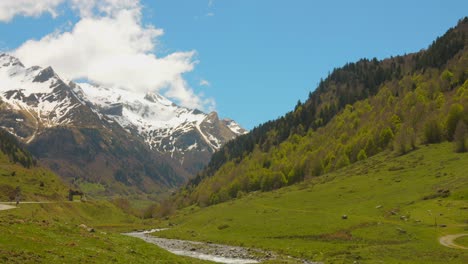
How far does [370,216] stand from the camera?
338 feet

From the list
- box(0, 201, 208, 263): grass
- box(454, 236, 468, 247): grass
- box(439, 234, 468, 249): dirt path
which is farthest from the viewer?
box(454, 236, 468, 247): grass

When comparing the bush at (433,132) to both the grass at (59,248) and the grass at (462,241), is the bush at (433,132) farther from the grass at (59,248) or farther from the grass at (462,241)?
the grass at (59,248)

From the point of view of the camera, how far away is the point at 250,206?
15675 centimetres

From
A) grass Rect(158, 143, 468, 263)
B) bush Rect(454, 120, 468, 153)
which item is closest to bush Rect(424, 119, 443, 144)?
grass Rect(158, 143, 468, 263)

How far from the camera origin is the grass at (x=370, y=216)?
230ft

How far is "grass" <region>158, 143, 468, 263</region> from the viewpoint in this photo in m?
70.2

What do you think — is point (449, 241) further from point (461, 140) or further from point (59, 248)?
point (461, 140)

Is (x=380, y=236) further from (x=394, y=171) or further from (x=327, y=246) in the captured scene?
(x=394, y=171)

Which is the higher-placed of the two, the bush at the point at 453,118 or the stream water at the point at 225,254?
the bush at the point at 453,118

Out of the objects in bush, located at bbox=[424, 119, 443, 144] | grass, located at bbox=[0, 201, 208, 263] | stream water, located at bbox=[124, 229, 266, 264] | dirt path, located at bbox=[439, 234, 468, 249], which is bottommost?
stream water, located at bbox=[124, 229, 266, 264]

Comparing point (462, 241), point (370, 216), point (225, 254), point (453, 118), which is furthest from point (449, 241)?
point (453, 118)

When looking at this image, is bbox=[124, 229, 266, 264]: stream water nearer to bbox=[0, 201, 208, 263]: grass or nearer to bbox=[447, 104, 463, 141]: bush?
bbox=[0, 201, 208, 263]: grass

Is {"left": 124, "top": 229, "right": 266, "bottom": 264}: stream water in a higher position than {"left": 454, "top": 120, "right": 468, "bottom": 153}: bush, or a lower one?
lower

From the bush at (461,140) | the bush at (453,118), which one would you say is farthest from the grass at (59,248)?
the bush at (453,118)
